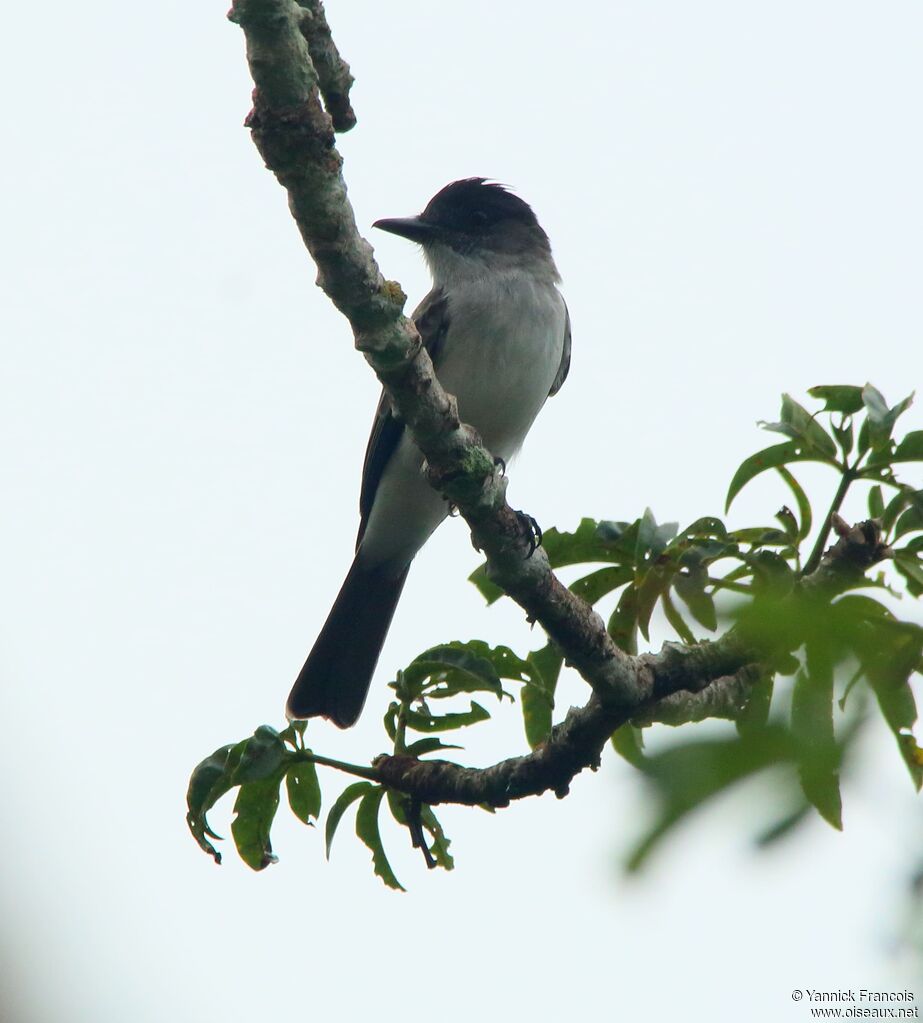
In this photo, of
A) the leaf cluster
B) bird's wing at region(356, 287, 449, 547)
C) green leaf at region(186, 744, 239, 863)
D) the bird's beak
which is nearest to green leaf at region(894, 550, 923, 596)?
the leaf cluster

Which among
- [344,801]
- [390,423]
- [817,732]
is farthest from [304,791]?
[390,423]

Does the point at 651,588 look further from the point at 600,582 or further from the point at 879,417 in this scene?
the point at 879,417

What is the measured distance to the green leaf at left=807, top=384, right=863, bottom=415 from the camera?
11.5ft

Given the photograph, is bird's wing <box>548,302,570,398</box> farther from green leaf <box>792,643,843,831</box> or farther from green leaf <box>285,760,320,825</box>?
green leaf <box>792,643,843,831</box>

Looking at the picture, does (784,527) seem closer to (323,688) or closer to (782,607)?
(782,607)

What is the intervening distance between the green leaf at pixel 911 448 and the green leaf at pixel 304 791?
6.36ft

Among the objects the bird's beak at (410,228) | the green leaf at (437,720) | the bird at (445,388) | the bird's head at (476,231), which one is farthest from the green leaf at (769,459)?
the bird's beak at (410,228)

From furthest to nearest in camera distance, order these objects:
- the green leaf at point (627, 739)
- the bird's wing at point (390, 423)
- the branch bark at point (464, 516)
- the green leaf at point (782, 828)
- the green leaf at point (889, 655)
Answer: the bird's wing at point (390, 423)
the green leaf at point (627, 739)
the branch bark at point (464, 516)
the green leaf at point (889, 655)
the green leaf at point (782, 828)

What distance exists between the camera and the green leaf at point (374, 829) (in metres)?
3.74

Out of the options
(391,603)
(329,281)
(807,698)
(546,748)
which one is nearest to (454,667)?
(546,748)

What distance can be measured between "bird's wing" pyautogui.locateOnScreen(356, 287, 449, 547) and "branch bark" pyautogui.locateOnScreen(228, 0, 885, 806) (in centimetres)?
255

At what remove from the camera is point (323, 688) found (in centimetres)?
612

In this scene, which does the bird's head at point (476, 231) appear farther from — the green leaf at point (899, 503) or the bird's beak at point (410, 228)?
the green leaf at point (899, 503)

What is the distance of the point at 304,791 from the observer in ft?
12.2
